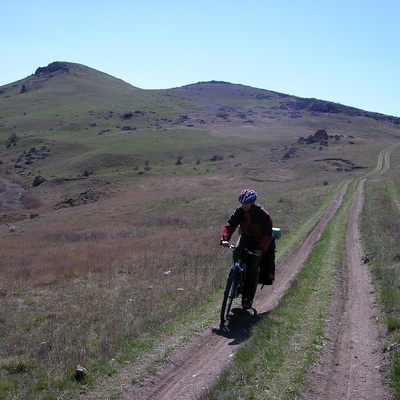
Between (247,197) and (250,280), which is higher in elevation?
(247,197)

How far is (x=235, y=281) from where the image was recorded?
341 inches

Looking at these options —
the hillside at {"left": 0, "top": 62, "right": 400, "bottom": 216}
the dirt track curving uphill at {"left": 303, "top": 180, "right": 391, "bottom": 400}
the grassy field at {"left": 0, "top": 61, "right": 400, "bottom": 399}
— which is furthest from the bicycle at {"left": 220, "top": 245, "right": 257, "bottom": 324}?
the hillside at {"left": 0, "top": 62, "right": 400, "bottom": 216}

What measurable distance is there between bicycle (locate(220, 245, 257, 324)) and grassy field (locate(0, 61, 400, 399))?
0.80 m

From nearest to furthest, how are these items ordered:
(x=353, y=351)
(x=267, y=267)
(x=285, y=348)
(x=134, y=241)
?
1. (x=353, y=351)
2. (x=285, y=348)
3. (x=267, y=267)
4. (x=134, y=241)

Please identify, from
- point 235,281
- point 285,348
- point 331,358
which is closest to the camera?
point 331,358

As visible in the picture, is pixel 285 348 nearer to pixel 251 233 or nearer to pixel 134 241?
pixel 251 233

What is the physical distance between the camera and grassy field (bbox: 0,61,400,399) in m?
7.56

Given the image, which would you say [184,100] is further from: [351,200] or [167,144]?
[351,200]

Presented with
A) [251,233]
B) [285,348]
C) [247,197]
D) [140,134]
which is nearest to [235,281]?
[251,233]

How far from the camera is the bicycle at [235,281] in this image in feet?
27.8

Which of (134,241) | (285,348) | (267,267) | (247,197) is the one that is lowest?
(134,241)

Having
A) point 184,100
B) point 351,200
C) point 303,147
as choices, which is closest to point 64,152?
point 303,147

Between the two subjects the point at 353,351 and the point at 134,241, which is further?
the point at 134,241

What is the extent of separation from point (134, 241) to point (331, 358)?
15.2 meters
